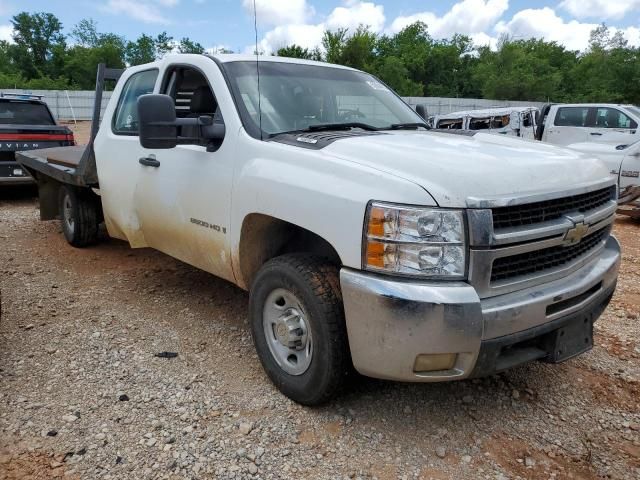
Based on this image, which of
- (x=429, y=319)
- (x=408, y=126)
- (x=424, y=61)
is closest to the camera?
(x=429, y=319)

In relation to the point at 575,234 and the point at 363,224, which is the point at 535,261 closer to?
the point at 575,234

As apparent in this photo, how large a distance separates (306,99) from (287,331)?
63.2 inches

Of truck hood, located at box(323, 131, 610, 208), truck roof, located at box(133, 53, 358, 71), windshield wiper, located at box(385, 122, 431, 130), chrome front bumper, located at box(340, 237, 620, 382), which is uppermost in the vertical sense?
truck roof, located at box(133, 53, 358, 71)

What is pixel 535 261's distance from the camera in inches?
103

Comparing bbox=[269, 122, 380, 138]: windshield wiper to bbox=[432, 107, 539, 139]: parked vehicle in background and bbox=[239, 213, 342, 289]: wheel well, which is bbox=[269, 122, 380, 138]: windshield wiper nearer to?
bbox=[239, 213, 342, 289]: wheel well

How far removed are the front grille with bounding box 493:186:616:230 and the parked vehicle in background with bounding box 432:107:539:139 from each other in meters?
12.9

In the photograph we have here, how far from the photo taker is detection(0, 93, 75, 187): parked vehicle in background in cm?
864

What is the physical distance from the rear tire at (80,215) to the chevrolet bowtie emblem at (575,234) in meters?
5.03

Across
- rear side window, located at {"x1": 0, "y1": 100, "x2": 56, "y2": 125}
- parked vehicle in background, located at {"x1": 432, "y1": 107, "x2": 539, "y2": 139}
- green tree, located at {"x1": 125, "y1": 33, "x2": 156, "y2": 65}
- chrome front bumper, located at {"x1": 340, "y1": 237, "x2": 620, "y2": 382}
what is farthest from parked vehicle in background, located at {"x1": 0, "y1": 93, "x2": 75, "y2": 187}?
green tree, located at {"x1": 125, "y1": 33, "x2": 156, "y2": 65}

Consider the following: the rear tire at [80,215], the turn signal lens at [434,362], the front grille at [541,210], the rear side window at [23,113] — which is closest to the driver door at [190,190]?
the turn signal lens at [434,362]

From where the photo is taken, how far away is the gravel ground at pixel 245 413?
8.44 feet

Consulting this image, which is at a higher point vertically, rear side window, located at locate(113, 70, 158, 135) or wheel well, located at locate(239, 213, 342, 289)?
rear side window, located at locate(113, 70, 158, 135)

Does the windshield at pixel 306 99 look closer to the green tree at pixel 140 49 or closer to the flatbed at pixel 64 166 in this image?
the flatbed at pixel 64 166

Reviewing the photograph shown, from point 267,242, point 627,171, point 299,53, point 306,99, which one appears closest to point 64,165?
point 306,99
